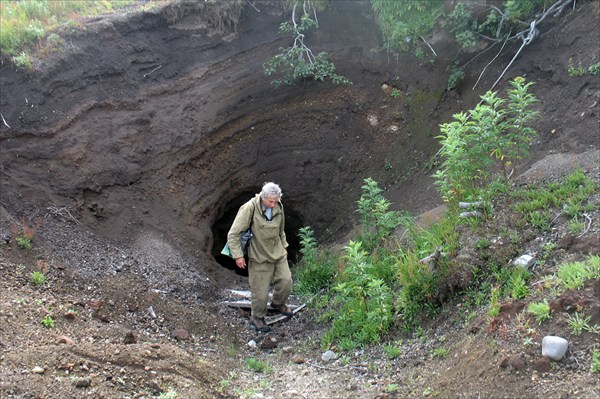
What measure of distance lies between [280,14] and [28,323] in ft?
23.1

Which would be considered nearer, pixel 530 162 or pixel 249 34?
pixel 530 162

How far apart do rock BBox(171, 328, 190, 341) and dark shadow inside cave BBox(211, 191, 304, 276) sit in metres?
3.60

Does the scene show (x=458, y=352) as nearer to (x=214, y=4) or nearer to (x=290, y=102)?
(x=290, y=102)

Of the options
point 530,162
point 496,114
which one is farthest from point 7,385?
point 530,162

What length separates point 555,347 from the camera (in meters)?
4.01

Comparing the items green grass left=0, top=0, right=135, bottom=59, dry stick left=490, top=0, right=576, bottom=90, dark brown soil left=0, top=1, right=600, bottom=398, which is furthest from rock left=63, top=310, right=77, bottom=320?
dry stick left=490, top=0, right=576, bottom=90

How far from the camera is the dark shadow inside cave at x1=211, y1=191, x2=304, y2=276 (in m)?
9.60

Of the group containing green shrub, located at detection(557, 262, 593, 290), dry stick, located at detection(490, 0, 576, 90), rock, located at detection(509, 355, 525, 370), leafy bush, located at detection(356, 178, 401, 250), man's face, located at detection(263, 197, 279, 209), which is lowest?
rock, located at detection(509, 355, 525, 370)

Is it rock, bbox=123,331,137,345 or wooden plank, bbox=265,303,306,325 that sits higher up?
rock, bbox=123,331,137,345

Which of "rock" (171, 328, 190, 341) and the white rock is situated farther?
"rock" (171, 328, 190, 341)

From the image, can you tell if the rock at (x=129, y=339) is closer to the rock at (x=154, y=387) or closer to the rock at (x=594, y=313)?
the rock at (x=154, y=387)

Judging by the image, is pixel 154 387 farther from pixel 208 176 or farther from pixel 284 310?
pixel 208 176

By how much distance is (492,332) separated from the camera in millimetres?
4469

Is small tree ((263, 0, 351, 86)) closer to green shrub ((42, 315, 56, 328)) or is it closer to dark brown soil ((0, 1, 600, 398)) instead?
dark brown soil ((0, 1, 600, 398))
